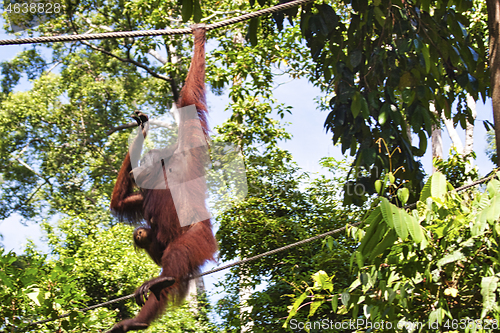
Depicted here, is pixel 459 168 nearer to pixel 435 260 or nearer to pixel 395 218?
pixel 435 260

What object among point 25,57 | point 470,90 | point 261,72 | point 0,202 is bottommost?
point 470,90

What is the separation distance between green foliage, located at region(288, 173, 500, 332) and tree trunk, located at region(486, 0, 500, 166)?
0.85 meters

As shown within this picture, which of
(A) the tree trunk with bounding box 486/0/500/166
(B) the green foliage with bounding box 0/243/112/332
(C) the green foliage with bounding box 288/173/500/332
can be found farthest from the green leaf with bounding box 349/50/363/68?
(B) the green foliage with bounding box 0/243/112/332

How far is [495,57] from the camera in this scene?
2.54 meters

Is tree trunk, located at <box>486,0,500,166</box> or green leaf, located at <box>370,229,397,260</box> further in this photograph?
tree trunk, located at <box>486,0,500,166</box>

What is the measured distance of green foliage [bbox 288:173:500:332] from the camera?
5.12 ft

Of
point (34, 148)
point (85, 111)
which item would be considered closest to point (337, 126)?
point (85, 111)

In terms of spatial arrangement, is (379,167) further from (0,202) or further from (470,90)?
(0,202)

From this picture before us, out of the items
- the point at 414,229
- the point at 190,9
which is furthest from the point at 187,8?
the point at 414,229

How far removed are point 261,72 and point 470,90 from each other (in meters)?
3.88

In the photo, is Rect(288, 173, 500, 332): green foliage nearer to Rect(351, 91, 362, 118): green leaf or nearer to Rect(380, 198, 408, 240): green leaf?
Rect(380, 198, 408, 240): green leaf

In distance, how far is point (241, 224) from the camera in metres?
5.86

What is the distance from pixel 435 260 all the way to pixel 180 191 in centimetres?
164

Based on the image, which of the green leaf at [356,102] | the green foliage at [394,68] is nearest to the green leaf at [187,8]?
the green foliage at [394,68]
